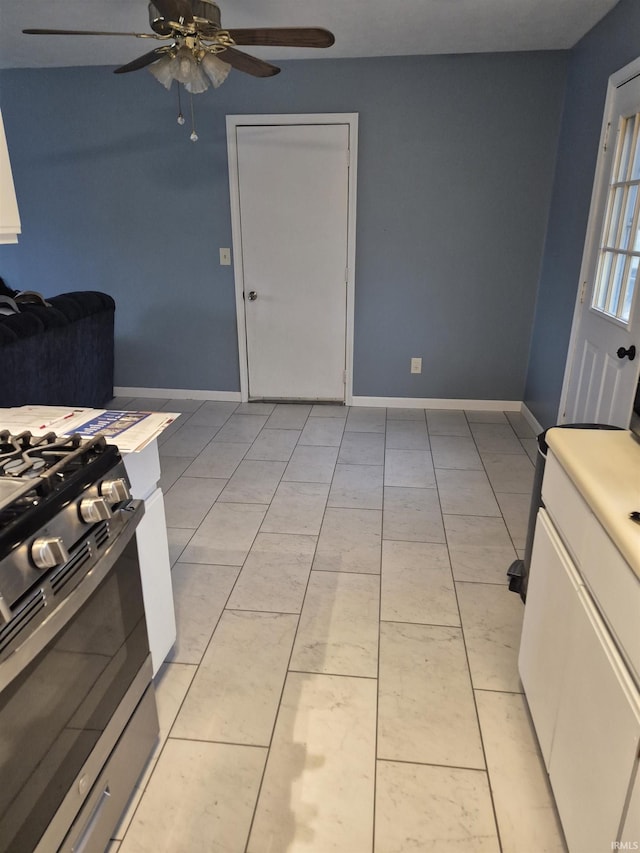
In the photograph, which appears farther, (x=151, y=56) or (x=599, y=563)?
(x=151, y=56)

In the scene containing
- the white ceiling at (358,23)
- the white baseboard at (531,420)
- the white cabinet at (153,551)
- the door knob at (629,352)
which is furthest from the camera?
the white baseboard at (531,420)

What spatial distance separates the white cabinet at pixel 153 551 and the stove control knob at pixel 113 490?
0.77ft

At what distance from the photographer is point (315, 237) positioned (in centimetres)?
411

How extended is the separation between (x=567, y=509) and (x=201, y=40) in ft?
7.03

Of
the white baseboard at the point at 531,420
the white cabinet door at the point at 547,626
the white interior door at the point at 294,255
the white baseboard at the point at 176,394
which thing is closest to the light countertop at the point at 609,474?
the white cabinet door at the point at 547,626

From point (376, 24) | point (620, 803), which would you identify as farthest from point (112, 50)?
point (620, 803)

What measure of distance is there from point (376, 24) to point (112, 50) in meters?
1.68

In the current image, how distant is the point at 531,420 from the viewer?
13.4 feet

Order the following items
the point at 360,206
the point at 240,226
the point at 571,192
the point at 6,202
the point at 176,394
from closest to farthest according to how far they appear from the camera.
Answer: the point at 6,202
the point at 571,192
the point at 360,206
the point at 240,226
the point at 176,394

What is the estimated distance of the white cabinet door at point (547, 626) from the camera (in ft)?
4.36

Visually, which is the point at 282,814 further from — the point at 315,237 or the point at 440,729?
Result: the point at 315,237

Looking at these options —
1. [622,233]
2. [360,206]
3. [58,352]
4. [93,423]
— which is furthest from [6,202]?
[360,206]

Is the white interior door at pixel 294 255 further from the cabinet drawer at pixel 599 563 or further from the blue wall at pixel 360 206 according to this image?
the cabinet drawer at pixel 599 563

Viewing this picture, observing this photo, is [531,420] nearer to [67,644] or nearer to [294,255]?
[294,255]
